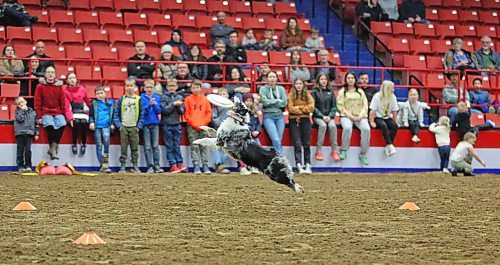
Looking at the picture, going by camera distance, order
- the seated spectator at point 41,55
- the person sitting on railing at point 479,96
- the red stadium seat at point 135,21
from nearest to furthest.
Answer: the seated spectator at point 41,55, the person sitting on railing at point 479,96, the red stadium seat at point 135,21

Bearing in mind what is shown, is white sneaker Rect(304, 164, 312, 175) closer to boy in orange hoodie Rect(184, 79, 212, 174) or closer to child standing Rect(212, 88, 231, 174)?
child standing Rect(212, 88, 231, 174)

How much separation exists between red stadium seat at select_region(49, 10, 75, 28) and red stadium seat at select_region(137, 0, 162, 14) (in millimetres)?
2043

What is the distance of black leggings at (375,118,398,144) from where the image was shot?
20.0 m

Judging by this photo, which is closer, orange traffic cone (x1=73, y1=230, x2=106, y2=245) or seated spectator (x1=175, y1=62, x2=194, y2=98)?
orange traffic cone (x1=73, y1=230, x2=106, y2=245)

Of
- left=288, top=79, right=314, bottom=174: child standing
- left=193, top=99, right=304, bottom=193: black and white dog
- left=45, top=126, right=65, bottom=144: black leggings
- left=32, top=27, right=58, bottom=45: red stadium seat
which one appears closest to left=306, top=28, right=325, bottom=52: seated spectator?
left=288, top=79, right=314, bottom=174: child standing

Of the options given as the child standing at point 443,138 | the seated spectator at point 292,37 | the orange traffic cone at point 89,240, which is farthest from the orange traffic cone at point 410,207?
the seated spectator at point 292,37

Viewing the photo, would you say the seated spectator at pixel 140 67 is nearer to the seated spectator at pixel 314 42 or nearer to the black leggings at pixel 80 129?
the black leggings at pixel 80 129

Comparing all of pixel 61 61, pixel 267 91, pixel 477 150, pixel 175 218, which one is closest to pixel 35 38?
pixel 61 61

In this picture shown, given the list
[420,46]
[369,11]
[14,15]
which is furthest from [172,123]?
[369,11]

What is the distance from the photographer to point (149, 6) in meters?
23.4

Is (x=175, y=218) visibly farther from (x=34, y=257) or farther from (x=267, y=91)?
(x=267, y=91)

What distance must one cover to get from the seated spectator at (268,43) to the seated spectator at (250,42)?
0.44 ft

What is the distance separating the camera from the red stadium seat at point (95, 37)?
69.5 feet

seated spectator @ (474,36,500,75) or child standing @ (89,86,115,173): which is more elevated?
seated spectator @ (474,36,500,75)
